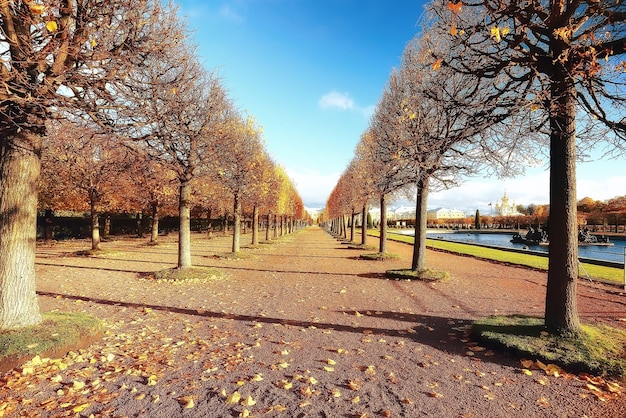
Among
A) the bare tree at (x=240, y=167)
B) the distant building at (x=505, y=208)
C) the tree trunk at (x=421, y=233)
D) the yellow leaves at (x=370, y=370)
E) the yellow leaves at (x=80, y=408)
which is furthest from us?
the distant building at (x=505, y=208)

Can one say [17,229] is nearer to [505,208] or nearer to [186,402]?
[186,402]

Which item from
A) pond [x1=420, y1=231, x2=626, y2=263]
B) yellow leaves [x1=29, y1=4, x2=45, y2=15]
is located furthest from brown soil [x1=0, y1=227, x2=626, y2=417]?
pond [x1=420, y1=231, x2=626, y2=263]

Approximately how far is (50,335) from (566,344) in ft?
25.1

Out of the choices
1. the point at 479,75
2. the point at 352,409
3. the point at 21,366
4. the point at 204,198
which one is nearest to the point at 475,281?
the point at 479,75

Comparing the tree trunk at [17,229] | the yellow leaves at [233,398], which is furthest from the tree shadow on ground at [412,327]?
the yellow leaves at [233,398]

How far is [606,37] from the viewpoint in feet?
17.4

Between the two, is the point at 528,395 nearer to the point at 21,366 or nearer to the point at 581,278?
the point at 21,366

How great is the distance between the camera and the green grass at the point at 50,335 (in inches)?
183

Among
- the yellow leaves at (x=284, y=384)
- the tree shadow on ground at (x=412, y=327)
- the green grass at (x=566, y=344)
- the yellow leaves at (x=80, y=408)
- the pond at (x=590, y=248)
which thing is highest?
the green grass at (x=566, y=344)

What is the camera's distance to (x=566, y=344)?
5.11 m

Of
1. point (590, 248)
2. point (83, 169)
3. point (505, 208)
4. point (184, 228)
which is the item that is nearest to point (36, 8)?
point (184, 228)

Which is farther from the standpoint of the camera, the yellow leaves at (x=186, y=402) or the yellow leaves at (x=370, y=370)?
the yellow leaves at (x=370, y=370)

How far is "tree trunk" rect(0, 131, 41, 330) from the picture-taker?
17.4 feet

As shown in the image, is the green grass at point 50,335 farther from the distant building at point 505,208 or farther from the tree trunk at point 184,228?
the distant building at point 505,208
